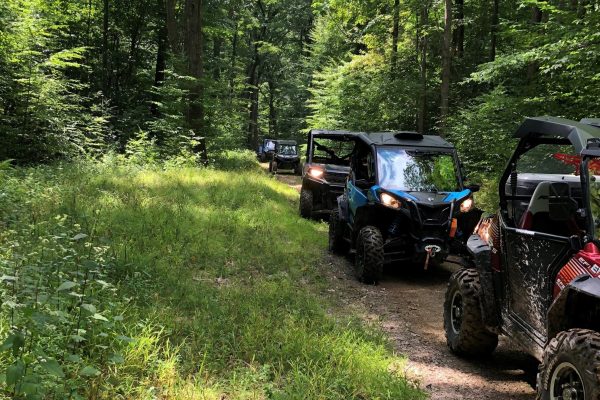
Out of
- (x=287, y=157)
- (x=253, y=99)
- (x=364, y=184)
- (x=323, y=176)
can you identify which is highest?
(x=253, y=99)

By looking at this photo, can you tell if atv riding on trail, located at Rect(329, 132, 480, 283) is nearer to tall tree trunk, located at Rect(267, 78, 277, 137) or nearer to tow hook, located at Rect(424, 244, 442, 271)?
tow hook, located at Rect(424, 244, 442, 271)

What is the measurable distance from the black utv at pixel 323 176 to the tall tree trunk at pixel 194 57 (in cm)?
641

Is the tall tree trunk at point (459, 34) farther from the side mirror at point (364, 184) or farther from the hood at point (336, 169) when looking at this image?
the side mirror at point (364, 184)

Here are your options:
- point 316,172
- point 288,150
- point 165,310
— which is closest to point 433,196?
point 165,310

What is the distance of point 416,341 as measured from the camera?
5.16 m

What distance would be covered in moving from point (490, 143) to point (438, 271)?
5.95 metres

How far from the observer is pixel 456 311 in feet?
16.0

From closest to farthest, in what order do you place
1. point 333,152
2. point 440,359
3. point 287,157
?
1. point 440,359
2. point 333,152
3. point 287,157

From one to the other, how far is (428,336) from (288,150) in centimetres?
2385

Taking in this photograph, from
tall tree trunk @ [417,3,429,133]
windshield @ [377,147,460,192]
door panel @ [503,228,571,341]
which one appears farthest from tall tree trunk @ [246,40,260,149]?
door panel @ [503,228,571,341]

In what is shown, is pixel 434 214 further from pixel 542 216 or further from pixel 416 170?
pixel 542 216

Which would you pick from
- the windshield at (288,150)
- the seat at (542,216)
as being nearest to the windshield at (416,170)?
the seat at (542,216)

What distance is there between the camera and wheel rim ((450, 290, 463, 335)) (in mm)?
4789

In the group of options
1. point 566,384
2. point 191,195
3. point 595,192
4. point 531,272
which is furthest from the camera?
point 191,195
